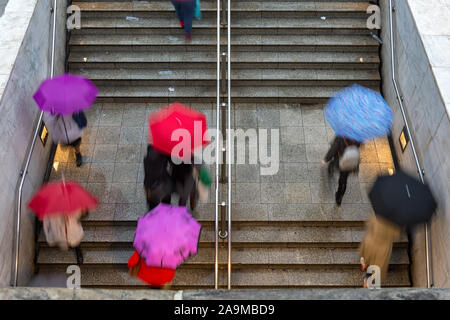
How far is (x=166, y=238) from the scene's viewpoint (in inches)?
186

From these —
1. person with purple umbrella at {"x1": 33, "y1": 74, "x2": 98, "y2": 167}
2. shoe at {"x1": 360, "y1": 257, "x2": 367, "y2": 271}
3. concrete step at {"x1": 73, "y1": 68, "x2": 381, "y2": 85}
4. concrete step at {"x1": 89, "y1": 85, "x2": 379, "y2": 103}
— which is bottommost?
shoe at {"x1": 360, "y1": 257, "x2": 367, "y2": 271}

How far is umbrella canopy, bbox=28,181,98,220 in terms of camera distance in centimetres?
485

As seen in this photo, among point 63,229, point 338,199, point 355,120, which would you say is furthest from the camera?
point 338,199

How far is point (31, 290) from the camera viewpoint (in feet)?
11.6

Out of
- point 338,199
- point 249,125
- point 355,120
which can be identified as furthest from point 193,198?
point 355,120

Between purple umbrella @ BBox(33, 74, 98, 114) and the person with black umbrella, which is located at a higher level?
purple umbrella @ BBox(33, 74, 98, 114)

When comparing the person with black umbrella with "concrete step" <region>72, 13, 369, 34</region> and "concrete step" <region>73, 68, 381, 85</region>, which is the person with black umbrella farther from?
"concrete step" <region>72, 13, 369, 34</region>

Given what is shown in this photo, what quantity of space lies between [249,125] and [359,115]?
2.54 m

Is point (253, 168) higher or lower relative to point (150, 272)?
higher

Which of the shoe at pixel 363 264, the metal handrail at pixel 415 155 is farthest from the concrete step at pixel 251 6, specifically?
the shoe at pixel 363 264

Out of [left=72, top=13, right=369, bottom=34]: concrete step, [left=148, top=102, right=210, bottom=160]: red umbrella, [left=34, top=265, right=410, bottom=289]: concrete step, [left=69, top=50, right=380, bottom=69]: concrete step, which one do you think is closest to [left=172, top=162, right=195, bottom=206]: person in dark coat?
[left=148, top=102, right=210, bottom=160]: red umbrella

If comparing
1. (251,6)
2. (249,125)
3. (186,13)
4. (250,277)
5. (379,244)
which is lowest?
(250,277)

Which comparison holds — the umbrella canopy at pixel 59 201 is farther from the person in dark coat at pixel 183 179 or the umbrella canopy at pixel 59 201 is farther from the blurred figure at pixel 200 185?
the blurred figure at pixel 200 185

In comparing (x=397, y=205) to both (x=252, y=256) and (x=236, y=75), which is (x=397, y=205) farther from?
(x=236, y=75)
